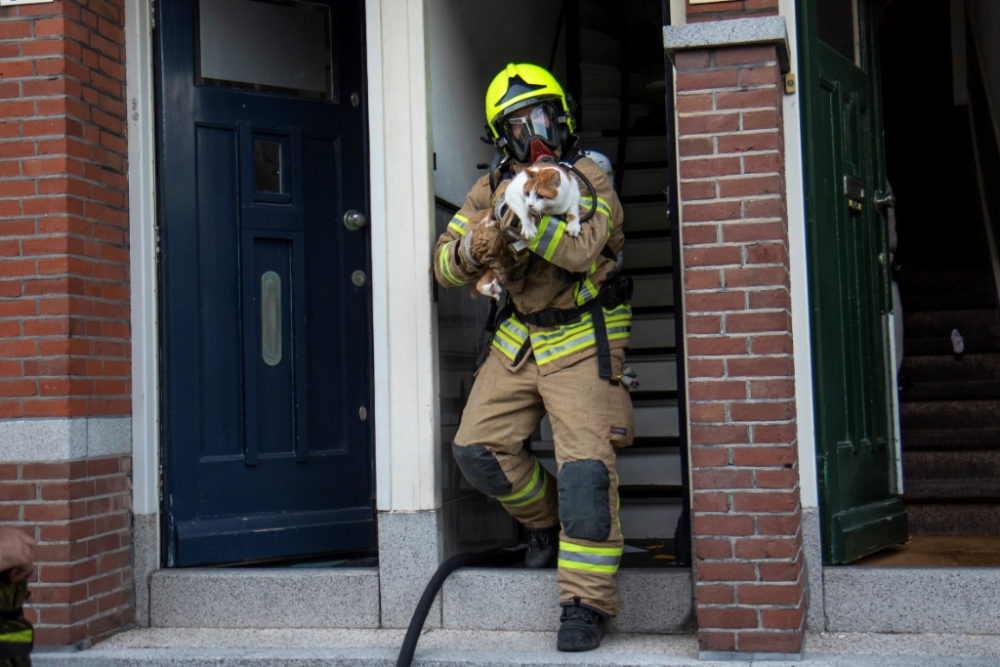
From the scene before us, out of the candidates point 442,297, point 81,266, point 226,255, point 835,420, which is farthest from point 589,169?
point 81,266

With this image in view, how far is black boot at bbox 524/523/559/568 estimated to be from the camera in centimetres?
414

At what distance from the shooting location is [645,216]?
5.98m

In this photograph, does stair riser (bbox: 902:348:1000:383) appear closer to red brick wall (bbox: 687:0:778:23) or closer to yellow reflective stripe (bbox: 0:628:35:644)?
red brick wall (bbox: 687:0:778:23)

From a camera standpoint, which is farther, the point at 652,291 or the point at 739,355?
the point at 652,291

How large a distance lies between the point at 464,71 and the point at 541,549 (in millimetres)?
2097

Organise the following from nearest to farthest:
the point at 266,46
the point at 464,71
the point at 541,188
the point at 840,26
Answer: the point at 541,188 < the point at 840,26 < the point at 266,46 < the point at 464,71

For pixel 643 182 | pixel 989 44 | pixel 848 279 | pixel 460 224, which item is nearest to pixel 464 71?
pixel 460 224

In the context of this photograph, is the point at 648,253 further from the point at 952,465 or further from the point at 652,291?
the point at 952,465

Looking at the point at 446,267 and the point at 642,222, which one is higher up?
the point at 642,222

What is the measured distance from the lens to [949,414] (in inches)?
220

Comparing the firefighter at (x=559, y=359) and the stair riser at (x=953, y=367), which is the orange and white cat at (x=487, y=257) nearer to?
the firefighter at (x=559, y=359)

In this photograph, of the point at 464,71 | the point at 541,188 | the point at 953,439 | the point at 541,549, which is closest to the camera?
the point at 541,188

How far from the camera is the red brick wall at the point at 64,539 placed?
12.8 feet

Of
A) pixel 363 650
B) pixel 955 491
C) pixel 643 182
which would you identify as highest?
pixel 643 182
